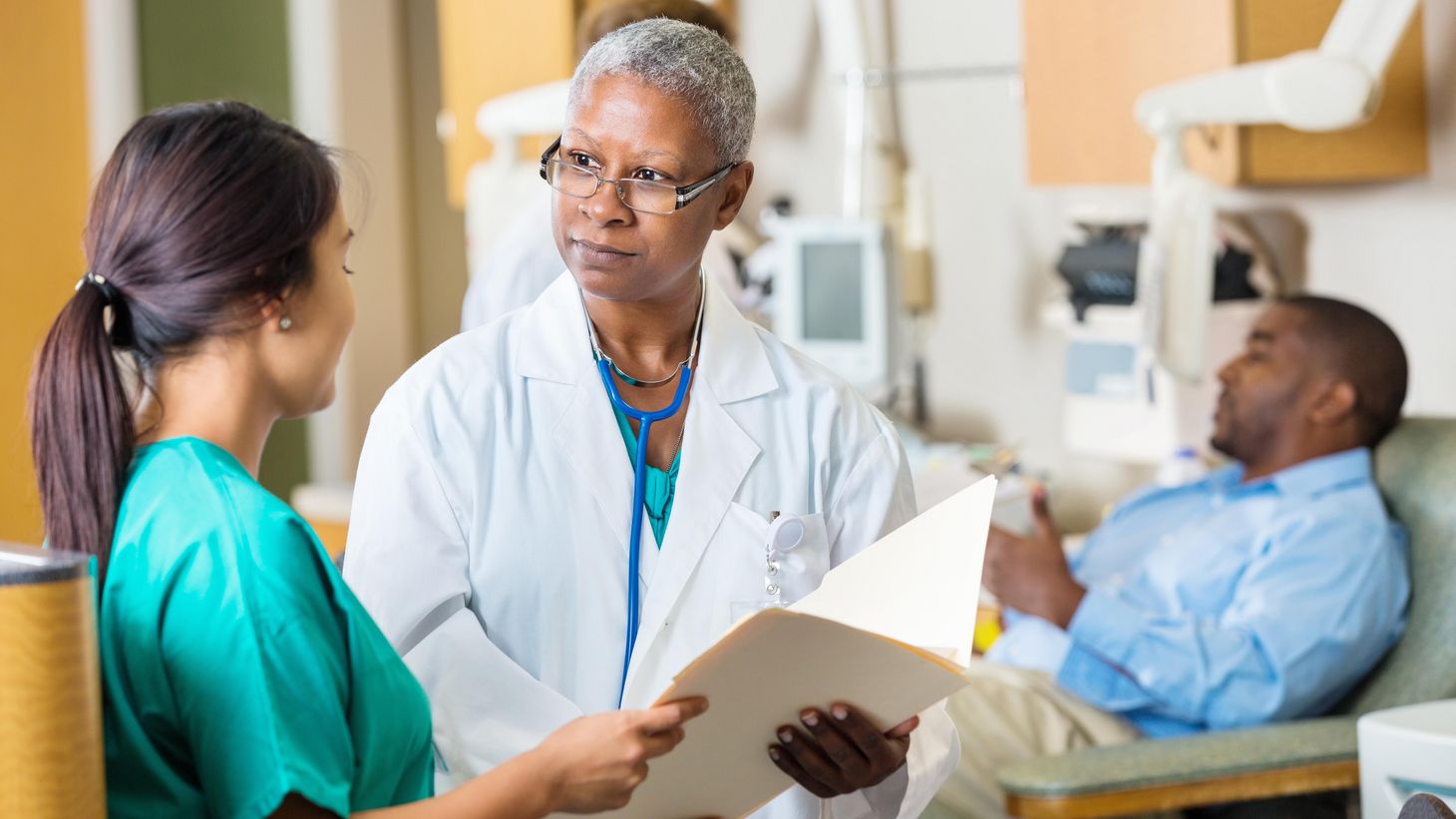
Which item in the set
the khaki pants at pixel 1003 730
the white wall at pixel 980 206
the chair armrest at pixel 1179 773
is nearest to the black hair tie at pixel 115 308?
the chair armrest at pixel 1179 773

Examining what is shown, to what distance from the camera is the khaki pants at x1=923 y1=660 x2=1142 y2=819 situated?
2076mm

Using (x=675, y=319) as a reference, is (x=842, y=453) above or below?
below

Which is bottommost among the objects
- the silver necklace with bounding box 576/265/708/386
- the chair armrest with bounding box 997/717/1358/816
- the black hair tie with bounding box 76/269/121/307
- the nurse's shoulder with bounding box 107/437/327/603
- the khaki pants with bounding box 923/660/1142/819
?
the khaki pants with bounding box 923/660/1142/819

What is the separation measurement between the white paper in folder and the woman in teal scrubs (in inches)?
A: 3.4

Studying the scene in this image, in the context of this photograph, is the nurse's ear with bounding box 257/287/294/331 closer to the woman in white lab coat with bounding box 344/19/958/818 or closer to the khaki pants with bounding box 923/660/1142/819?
the woman in white lab coat with bounding box 344/19/958/818

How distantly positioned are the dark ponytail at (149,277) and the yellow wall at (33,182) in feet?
A: 11.5

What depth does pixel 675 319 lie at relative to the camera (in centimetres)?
137

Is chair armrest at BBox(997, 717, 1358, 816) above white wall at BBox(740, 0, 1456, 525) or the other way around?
the other way around

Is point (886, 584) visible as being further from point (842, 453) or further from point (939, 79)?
point (939, 79)

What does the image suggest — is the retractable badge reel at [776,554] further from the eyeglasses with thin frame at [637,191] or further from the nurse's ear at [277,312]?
the nurse's ear at [277,312]

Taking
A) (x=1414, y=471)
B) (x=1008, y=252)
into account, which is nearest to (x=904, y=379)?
(x=1008, y=252)

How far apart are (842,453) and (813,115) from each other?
2641mm

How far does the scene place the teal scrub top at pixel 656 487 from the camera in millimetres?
1311

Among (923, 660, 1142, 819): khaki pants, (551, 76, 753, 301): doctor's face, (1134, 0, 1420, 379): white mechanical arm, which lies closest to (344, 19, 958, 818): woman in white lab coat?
(551, 76, 753, 301): doctor's face
